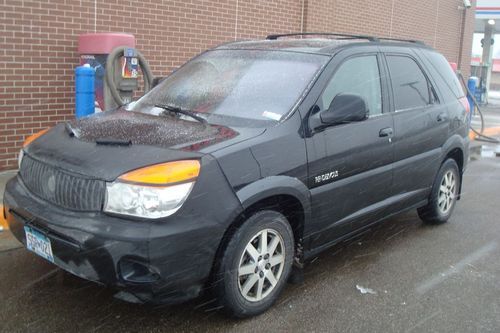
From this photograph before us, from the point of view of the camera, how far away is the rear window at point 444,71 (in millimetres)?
5545

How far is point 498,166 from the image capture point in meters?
9.48

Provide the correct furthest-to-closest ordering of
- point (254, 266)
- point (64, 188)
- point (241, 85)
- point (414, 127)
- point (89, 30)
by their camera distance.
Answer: point (89, 30)
point (414, 127)
point (241, 85)
point (254, 266)
point (64, 188)

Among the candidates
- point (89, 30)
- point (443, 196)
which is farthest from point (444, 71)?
point (89, 30)

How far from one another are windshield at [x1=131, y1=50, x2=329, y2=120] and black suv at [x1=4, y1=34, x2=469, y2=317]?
0.01 m

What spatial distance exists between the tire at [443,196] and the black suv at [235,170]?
24cm

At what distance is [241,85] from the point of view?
13.7ft

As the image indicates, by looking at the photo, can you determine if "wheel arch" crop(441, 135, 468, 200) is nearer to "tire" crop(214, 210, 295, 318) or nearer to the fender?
the fender

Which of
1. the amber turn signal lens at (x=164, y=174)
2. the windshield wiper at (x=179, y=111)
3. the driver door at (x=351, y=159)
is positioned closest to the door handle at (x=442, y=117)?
the driver door at (x=351, y=159)

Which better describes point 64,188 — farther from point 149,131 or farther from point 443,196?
point 443,196

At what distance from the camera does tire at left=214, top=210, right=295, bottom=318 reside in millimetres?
3256

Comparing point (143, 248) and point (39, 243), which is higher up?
point (143, 248)

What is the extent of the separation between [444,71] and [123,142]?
3800 millimetres

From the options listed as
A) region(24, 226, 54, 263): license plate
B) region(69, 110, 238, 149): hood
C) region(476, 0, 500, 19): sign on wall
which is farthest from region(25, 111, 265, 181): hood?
region(476, 0, 500, 19): sign on wall

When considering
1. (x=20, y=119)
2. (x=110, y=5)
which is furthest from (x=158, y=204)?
(x=110, y=5)
